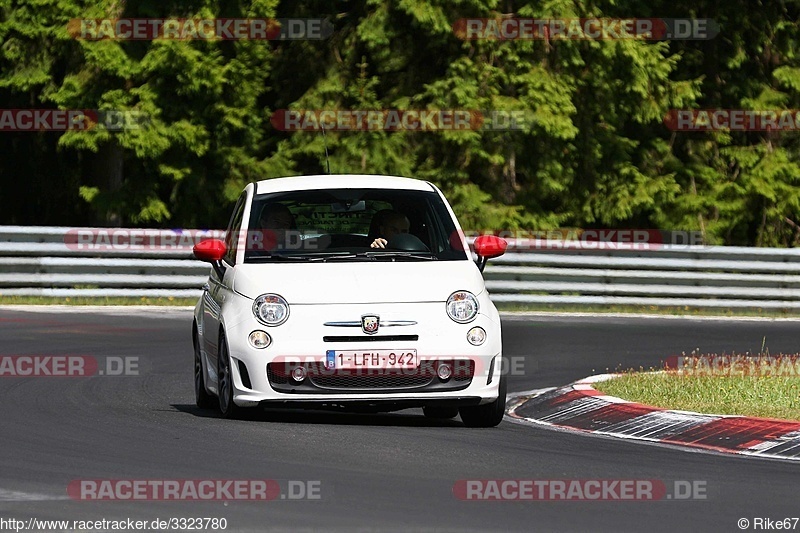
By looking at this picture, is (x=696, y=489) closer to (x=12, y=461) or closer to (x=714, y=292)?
(x=12, y=461)

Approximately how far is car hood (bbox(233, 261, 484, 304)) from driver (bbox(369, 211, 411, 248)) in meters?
0.71

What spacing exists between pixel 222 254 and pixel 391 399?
185cm

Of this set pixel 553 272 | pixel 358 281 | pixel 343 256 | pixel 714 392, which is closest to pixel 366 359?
pixel 358 281

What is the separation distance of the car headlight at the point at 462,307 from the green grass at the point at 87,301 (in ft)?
40.5

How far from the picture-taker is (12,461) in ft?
30.8

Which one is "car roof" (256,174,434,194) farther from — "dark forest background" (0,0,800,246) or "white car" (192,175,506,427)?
"dark forest background" (0,0,800,246)

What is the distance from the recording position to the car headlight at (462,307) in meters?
11.2

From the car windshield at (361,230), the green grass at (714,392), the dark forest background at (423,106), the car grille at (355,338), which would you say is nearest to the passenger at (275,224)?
the car windshield at (361,230)

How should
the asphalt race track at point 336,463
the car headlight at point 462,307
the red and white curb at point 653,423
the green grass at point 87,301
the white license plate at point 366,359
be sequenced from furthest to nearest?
the green grass at point 87,301, the car headlight at point 462,307, the white license plate at point 366,359, the red and white curb at point 653,423, the asphalt race track at point 336,463

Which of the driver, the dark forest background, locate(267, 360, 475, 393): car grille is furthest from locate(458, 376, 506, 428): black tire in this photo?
the dark forest background

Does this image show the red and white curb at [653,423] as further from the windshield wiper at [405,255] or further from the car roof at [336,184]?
the car roof at [336,184]

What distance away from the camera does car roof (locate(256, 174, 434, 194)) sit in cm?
1251

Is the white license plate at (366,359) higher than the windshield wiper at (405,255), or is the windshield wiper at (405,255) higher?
the windshield wiper at (405,255)

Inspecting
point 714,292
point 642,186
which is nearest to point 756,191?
point 642,186
